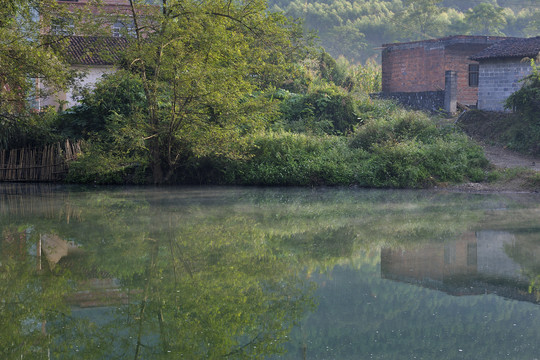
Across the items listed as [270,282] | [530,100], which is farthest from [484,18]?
[270,282]

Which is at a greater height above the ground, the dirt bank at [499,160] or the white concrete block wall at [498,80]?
the white concrete block wall at [498,80]

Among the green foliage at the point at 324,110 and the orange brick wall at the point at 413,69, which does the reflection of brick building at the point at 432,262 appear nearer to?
the green foliage at the point at 324,110

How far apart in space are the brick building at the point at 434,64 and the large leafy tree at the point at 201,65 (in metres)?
13.5

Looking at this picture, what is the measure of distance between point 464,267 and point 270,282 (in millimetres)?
2783

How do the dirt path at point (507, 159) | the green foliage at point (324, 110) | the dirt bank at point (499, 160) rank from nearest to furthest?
the dirt bank at point (499, 160), the dirt path at point (507, 159), the green foliage at point (324, 110)

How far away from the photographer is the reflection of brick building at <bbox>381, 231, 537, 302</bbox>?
7297 millimetres

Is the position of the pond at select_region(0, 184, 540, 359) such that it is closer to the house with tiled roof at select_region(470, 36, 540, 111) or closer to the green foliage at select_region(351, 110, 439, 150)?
the green foliage at select_region(351, 110, 439, 150)

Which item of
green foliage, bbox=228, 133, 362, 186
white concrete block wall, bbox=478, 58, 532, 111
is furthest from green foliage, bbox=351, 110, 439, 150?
white concrete block wall, bbox=478, 58, 532, 111

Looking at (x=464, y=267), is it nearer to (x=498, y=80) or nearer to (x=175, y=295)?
(x=175, y=295)

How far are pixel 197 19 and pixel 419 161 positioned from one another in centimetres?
779

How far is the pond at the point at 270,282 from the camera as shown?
555cm

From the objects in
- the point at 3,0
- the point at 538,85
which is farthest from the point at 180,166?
the point at 538,85

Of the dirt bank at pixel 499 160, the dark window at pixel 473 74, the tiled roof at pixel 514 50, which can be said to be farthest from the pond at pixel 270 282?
the dark window at pixel 473 74

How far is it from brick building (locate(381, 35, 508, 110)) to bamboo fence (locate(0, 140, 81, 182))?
16.6 m
